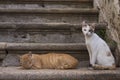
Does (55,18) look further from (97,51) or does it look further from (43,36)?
(97,51)

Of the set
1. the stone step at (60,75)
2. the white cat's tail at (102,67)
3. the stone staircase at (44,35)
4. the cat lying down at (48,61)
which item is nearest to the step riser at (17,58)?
the stone staircase at (44,35)

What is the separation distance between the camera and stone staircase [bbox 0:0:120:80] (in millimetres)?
2154

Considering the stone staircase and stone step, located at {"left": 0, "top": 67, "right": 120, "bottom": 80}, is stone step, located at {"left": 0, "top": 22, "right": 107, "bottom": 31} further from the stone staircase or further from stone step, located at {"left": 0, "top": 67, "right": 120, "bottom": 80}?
stone step, located at {"left": 0, "top": 67, "right": 120, "bottom": 80}

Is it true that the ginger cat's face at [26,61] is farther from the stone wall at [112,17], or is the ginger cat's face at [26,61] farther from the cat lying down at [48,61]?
the stone wall at [112,17]

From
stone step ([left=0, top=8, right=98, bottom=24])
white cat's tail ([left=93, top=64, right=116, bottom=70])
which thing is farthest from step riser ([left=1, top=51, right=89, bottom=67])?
stone step ([left=0, top=8, right=98, bottom=24])

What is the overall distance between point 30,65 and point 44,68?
140mm

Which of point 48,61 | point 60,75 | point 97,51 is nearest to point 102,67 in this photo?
point 97,51

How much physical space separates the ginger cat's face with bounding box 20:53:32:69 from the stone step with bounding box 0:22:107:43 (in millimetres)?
436

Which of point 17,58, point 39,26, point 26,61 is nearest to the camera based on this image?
point 26,61

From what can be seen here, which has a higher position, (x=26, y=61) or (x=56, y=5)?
(x=56, y=5)

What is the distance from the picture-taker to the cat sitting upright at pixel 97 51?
2.38 metres

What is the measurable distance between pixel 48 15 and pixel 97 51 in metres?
1.01

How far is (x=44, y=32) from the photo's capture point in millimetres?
2910

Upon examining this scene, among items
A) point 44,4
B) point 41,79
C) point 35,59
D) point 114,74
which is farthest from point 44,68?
point 44,4
